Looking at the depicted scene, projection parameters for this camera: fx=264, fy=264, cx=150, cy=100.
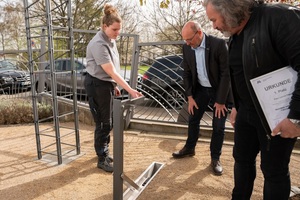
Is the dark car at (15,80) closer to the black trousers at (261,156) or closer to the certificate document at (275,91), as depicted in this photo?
the black trousers at (261,156)

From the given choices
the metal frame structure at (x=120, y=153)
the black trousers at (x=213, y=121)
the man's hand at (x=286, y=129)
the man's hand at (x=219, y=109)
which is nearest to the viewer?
the man's hand at (x=286, y=129)

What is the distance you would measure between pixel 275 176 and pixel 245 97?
544 mm

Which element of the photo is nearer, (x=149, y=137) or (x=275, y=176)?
(x=275, y=176)

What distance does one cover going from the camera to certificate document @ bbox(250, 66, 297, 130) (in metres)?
1.48

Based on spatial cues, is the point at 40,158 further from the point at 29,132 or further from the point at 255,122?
the point at 255,122

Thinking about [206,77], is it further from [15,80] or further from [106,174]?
[15,80]

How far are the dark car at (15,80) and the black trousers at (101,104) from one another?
4504 mm

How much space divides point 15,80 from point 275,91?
721 cm

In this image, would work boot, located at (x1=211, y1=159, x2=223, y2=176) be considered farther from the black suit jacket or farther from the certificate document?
the certificate document

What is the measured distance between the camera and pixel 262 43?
1.47 m

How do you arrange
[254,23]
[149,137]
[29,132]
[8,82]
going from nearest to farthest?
[254,23]
[149,137]
[29,132]
[8,82]

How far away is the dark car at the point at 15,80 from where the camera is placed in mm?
6836

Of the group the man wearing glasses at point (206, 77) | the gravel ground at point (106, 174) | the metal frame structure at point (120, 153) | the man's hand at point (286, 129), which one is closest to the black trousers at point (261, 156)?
the man's hand at point (286, 129)

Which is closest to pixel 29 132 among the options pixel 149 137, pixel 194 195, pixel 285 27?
pixel 149 137
